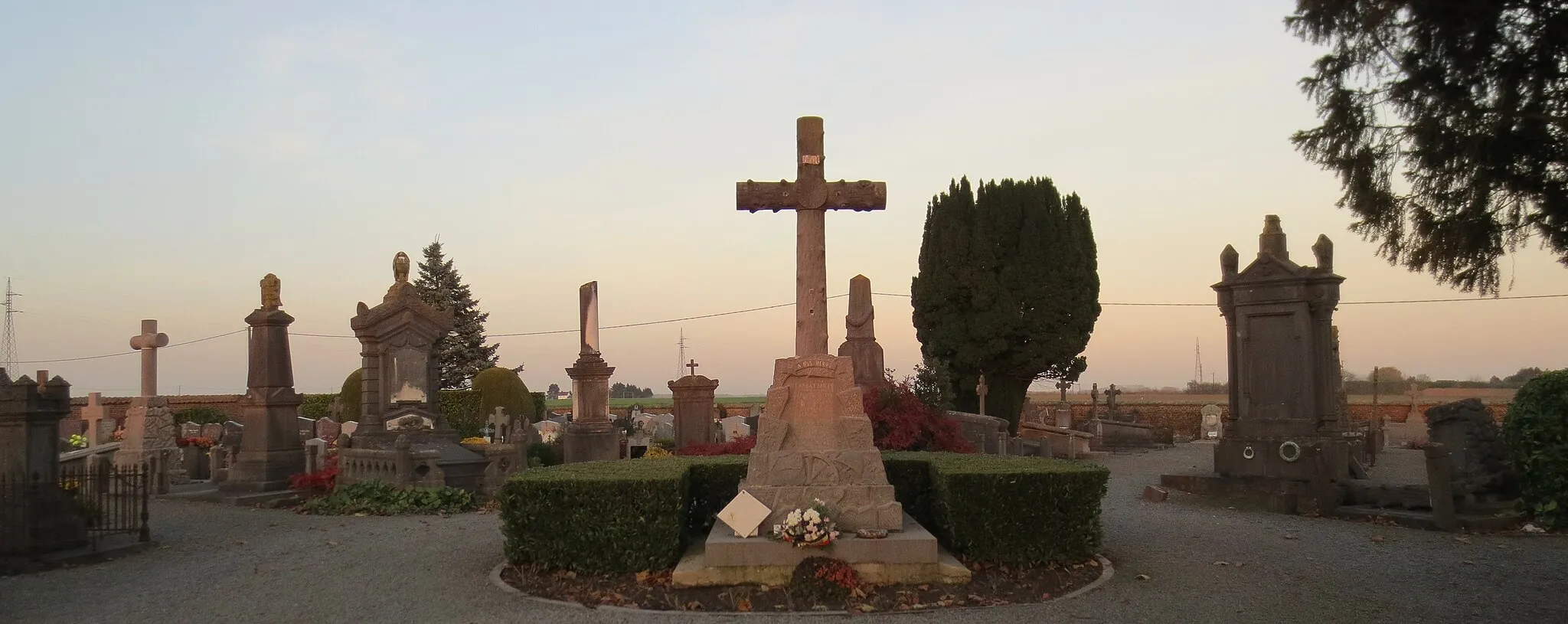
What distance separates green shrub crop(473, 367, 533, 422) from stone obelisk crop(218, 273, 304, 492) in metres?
12.3

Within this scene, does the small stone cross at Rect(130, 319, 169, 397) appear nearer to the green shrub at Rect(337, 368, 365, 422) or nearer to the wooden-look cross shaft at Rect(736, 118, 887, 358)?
the green shrub at Rect(337, 368, 365, 422)

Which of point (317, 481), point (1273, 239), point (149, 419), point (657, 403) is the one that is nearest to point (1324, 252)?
point (1273, 239)

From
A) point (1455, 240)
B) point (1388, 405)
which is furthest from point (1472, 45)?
point (1388, 405)

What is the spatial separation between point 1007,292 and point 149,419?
71.2 ft

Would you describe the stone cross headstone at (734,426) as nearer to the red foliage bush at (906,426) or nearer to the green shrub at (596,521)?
the red foliage bush at (906,426)

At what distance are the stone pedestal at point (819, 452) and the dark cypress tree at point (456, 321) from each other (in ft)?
109

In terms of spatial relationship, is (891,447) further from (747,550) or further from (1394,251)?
(1394,251)

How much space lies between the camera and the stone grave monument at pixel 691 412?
67.2 feet

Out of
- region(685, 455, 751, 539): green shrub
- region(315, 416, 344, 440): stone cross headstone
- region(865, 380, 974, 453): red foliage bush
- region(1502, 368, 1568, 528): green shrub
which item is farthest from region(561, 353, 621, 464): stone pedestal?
region(1502, 368, 1568, 528): green shrub

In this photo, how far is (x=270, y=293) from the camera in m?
17.8

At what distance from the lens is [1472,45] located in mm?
4762

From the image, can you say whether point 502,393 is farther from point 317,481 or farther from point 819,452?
point 819,452

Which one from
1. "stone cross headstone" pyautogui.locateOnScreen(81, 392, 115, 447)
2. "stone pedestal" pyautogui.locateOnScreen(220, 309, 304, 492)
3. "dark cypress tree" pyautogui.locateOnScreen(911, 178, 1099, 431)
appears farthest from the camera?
"dark cypress tree" pyautogui.locateOnScreen(911, 178, 1099, 431)

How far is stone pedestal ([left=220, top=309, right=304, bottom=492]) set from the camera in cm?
1673
